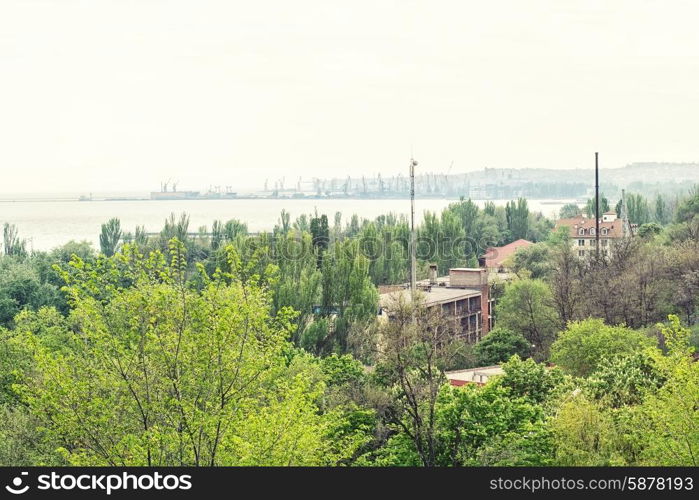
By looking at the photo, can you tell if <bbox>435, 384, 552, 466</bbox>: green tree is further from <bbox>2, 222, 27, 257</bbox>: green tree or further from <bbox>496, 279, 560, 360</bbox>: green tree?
<bbox>2, 222, 27, 257</bbox>: green tree

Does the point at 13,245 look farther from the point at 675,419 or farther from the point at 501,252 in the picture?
the point at 675,419

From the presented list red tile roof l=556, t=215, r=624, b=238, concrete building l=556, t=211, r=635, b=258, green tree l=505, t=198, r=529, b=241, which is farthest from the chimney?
green tree l=505, t=198, r=529, b=241

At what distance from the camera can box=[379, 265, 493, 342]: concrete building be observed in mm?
35094

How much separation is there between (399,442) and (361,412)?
217 cm

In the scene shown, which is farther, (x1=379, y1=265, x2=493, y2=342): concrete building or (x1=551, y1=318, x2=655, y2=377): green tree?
(x1=379, y1=265, x2=493, y2=342): concrete building

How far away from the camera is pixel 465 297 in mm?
35969

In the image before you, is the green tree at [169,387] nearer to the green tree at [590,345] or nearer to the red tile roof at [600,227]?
the green tree at [590,345]

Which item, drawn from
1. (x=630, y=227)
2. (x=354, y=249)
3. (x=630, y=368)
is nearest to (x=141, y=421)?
(x=630, y=368)

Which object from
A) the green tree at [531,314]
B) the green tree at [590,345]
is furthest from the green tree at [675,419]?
the green tree at [531,314]

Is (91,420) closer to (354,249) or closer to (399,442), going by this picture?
(399,442)

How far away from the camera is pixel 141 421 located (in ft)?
33.7

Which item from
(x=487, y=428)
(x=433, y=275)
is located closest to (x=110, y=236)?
(x=433, y=275)

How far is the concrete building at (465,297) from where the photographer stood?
35094 mm
